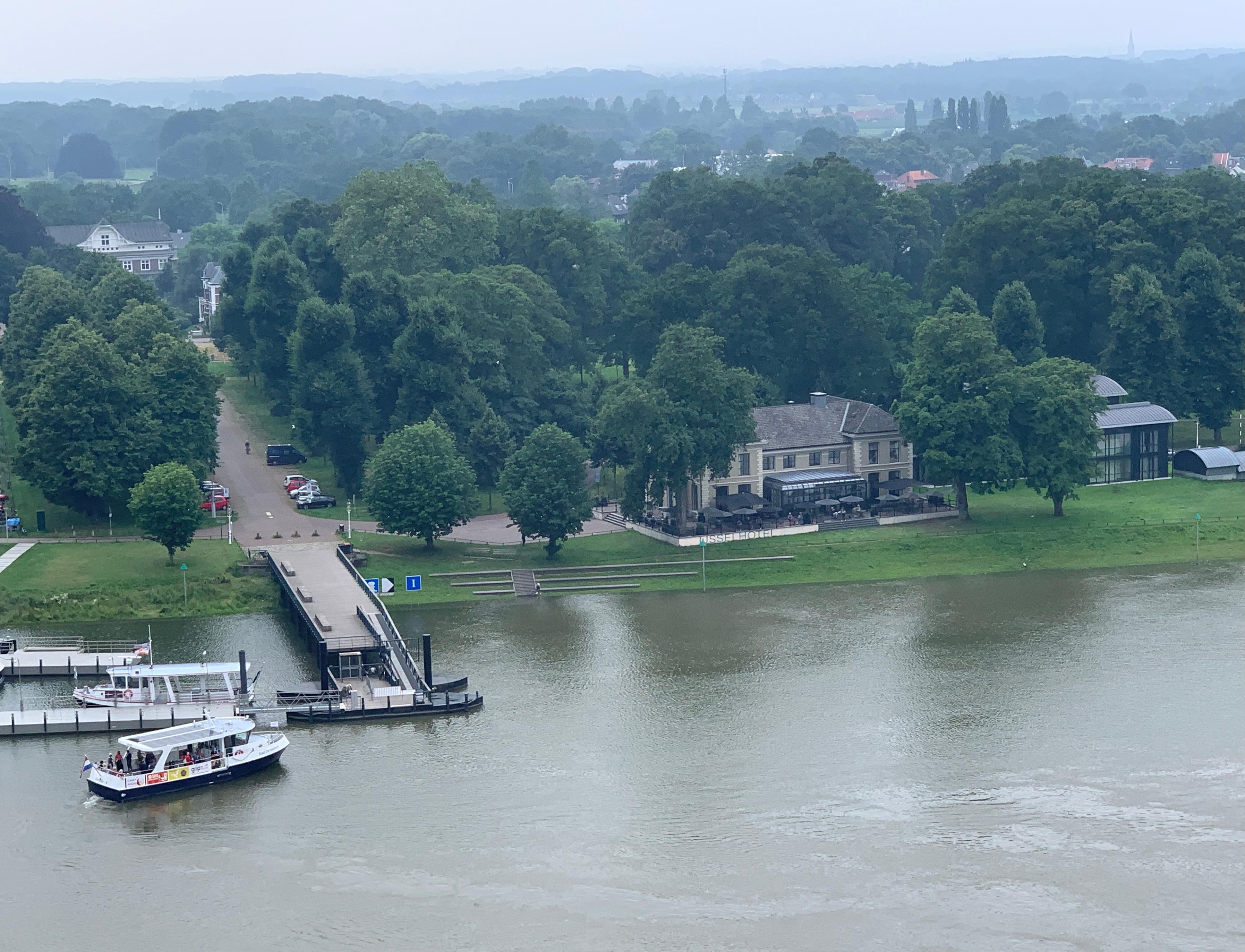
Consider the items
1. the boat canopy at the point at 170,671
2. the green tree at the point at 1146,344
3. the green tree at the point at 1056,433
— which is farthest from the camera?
the green tree at the point at 1146,344

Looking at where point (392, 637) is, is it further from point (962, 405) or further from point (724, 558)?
point (962, 405)

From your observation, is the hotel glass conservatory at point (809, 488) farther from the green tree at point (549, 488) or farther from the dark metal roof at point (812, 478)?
the green tree at point (549, 488)

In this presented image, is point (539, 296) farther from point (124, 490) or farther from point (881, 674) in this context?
point (881, 674)

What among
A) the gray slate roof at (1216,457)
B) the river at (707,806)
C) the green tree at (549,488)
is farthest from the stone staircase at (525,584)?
the gray slate roof at (1216,457)

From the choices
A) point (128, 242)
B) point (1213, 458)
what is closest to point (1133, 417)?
point (1213, 458)

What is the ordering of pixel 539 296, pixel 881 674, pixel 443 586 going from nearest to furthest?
pixel 881 674, pixel 443 586, pixel 539 296

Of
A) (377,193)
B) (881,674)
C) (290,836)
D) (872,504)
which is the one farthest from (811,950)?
(377,193)
